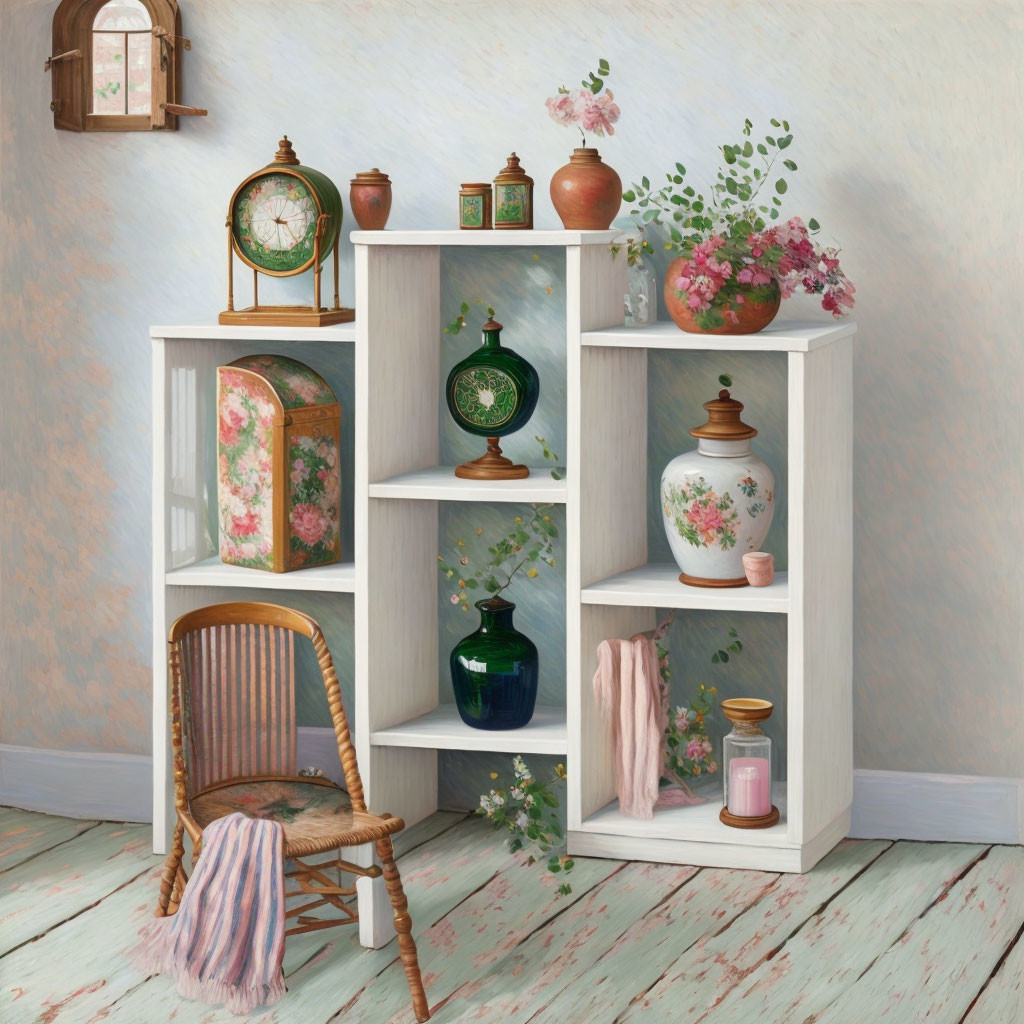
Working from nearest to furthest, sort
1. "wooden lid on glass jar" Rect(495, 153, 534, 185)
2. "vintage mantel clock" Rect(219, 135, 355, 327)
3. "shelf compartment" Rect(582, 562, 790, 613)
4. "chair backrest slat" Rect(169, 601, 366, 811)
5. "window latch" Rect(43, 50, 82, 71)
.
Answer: "chair backrest slat" Rect(169, 601, 366, 811) → "shelf compartment" Rect(582, 562, 790, 613) → "wooden lid on glass jar" Rect(495, 153, 534, 185) → "vintage mantel clock" Rect(219, 135, 355, 327) → "window latch" Rect(43, 50, 82, 71)

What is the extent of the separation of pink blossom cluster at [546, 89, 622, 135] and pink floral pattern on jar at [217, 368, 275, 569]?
2.69ft

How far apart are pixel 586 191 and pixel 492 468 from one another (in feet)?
1.99

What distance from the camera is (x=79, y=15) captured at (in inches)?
137

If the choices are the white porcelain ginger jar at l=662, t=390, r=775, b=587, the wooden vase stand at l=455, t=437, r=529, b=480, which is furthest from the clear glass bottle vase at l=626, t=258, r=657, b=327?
the wooden vase stand at l=455, t=437, r=529, b=480

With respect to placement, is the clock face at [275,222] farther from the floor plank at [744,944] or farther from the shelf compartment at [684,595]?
the floor plank at [744,944]

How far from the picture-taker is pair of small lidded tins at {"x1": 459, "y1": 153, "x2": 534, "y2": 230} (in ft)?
10.2

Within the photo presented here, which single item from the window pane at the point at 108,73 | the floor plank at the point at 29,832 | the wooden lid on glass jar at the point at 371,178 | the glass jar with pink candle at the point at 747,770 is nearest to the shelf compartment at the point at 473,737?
the glass jar with pink candle at the point at 747,770

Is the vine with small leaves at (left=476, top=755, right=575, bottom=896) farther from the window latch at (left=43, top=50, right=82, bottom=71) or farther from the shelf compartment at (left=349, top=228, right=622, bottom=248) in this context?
the window latch at (left=43, top=50, right=82, bottom=71)

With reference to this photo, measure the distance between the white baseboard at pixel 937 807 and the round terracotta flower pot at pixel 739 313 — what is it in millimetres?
1046

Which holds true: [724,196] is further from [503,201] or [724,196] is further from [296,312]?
[296,312]

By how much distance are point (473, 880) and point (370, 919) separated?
1.27ft

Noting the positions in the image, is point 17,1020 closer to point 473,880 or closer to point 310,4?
point 473,880

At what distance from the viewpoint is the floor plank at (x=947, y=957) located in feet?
8.39

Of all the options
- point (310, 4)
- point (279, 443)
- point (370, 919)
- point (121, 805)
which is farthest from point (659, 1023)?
point (310, 4)
